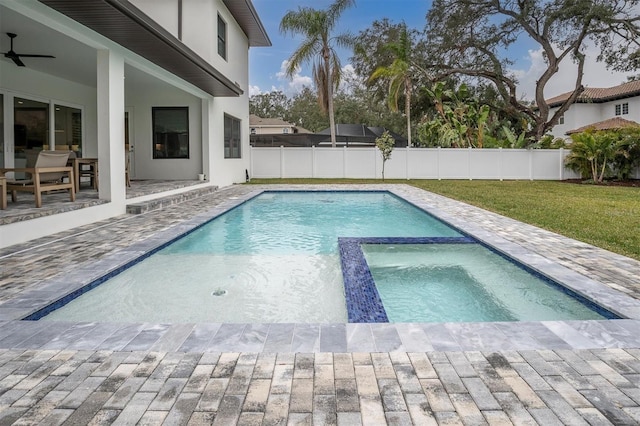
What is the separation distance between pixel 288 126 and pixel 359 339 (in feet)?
136

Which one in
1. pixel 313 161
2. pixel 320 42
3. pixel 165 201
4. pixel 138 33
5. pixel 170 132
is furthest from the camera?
pixel 313 161

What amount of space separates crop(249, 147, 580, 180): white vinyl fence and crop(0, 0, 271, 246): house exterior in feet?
10.7

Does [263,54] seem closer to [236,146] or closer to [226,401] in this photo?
[236,146]

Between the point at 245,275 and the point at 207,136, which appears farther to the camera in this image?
the point at 207,136

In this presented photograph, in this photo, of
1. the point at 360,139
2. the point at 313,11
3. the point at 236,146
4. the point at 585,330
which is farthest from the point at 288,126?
the point at 585,330

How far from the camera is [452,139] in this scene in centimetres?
2503

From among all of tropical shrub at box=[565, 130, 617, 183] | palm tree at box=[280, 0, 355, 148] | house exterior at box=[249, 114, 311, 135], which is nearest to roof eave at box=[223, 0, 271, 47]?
palm tree at box=[280, 0, 355, 148]

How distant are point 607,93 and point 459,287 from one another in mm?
38305

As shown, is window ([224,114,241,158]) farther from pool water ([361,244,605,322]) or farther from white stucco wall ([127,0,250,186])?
pool water ([361,244,605,322])

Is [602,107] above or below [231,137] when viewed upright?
above

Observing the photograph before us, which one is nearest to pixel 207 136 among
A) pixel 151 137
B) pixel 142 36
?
pixel 151 137

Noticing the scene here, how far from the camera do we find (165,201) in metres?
10.6

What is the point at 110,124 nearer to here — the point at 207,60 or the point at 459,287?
the point at 207,60

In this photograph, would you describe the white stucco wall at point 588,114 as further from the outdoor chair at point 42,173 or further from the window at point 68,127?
the outdoor chair at point 42,173
